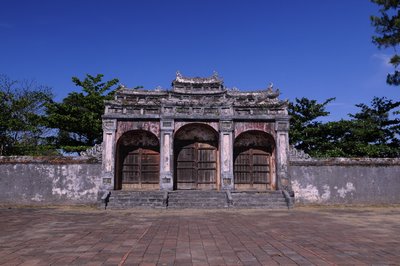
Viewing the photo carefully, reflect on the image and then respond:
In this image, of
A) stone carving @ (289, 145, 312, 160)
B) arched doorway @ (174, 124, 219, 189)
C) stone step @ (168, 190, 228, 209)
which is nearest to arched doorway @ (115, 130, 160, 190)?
arched doorway @ (174, 124, 219, 189)

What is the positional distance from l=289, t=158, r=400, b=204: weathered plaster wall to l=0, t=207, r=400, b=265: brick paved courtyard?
6.80 meters

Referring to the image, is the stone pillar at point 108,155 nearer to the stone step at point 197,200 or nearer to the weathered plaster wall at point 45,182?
the weathered plaster wall at point 45,182

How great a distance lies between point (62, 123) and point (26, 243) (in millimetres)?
17939

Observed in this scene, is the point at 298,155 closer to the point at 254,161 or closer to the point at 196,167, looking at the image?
the point at 254,161

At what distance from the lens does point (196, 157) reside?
64.4 feet

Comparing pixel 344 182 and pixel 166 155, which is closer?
pixel 344 182

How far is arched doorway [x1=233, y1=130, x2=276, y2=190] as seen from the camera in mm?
19500

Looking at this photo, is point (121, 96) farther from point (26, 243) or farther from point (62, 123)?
point (26, 243)

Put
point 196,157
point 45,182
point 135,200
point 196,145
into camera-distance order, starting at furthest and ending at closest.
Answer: point 196,145 → point 196,157 → point 45,182 → point 135,200

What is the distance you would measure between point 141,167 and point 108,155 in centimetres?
220

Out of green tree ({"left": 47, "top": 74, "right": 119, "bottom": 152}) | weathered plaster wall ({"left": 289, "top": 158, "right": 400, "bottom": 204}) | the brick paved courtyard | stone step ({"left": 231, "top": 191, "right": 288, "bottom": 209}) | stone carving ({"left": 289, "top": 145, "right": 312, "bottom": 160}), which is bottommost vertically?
the brick paved courtyard

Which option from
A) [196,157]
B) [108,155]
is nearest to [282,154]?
[196,157]

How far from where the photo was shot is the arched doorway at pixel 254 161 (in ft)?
64.0

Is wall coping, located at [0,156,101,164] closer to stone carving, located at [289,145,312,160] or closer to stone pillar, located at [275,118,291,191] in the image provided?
stone pillar, located at [275,118,291,191]
